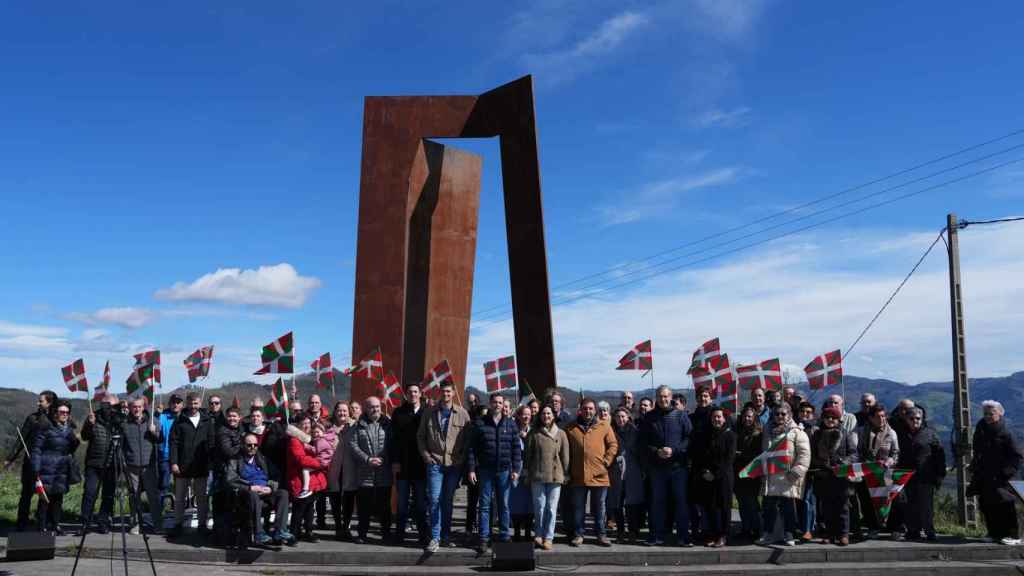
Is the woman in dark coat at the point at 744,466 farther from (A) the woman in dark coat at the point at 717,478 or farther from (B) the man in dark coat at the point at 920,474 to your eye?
(B) the man in dark coat at the point at 920,474

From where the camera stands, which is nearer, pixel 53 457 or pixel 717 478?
pixel 717 478

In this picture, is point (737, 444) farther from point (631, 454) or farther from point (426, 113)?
point (426, 113)

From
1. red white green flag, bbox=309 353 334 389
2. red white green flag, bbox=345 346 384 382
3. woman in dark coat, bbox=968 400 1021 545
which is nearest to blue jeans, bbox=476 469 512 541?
red white green flag, bbox=345 346 384 382

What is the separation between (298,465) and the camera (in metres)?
9.12

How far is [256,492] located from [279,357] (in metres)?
3.34

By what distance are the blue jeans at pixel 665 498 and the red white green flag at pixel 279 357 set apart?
547cm

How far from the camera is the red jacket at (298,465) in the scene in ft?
29.9

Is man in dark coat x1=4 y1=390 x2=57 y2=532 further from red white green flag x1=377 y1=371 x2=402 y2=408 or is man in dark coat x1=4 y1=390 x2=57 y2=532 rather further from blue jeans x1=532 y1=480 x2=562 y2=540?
blue jeans x1=532 y1=480 x2=562 y2=540

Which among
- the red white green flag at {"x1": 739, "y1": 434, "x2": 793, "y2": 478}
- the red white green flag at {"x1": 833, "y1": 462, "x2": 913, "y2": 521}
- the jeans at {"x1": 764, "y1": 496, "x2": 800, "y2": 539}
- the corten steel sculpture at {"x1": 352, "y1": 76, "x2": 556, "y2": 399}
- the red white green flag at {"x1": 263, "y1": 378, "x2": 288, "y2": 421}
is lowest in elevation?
the jeans at {"x1": 764, "y1": 496, "x2": 800, "y2": 539}

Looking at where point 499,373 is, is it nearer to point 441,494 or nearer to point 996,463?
point 441,494

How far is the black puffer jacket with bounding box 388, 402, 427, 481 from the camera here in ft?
30.5

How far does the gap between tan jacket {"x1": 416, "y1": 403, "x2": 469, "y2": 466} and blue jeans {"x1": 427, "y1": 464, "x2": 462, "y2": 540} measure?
10cm

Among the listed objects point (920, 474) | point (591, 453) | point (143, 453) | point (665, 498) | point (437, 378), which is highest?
point (437, 378)

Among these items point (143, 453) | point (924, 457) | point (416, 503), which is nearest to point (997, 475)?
point (924, 457)
